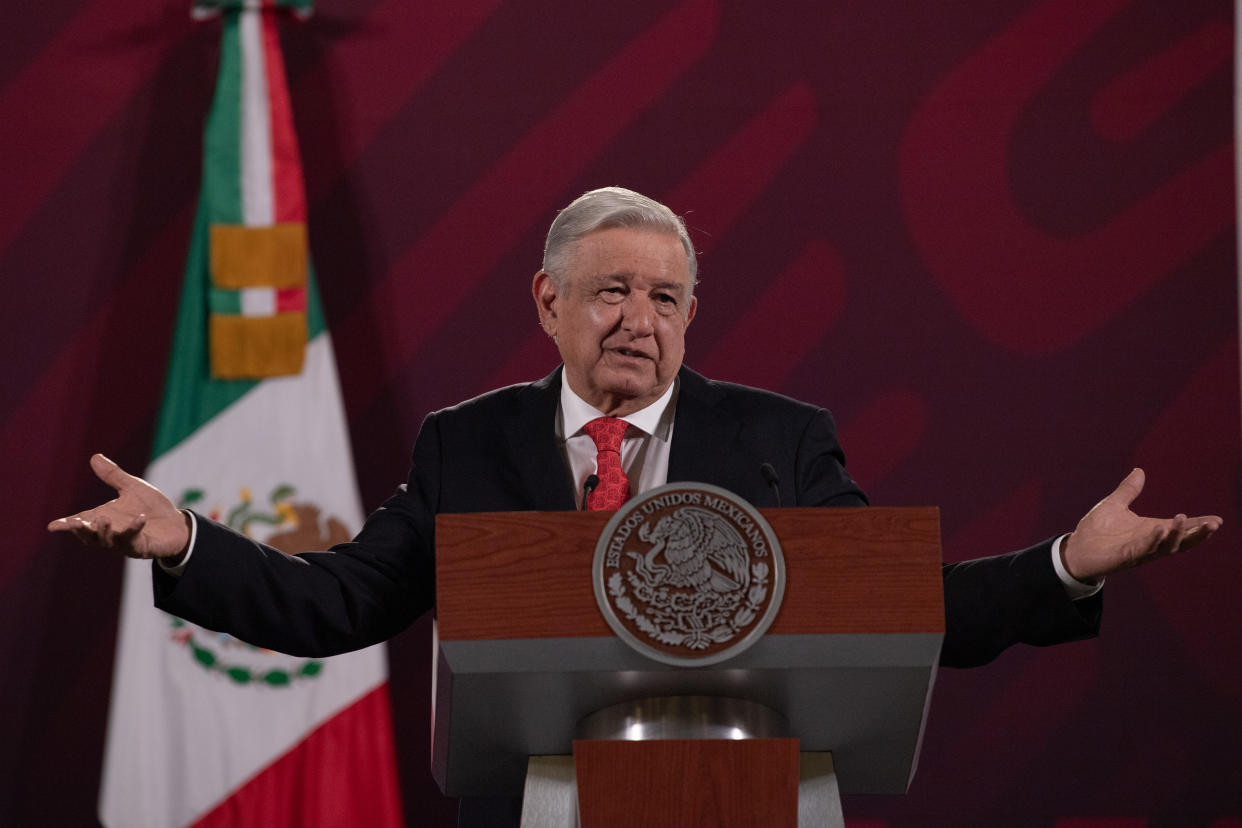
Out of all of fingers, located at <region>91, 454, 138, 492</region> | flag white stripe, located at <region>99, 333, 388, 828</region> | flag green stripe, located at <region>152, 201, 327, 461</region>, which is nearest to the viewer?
fingers, located at <region>91, 454, 138, 492</region>

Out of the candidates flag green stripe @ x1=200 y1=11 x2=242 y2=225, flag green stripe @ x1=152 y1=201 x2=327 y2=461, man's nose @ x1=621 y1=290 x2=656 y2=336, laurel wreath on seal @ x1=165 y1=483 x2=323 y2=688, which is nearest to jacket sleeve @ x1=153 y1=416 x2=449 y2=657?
man's nose @ x1=621 y1=290 x2=656 y2=336

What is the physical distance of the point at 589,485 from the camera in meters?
1.87

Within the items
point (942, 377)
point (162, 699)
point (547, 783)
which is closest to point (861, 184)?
point (942, 377)

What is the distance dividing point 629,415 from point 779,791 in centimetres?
86

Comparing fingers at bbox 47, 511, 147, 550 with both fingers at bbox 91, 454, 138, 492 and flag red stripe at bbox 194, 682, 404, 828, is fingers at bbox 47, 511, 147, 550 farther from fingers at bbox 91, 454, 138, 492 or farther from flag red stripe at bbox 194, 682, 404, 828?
flag red stripe at bbox 194, 682, 404, 828

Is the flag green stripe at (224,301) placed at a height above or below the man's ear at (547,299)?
above

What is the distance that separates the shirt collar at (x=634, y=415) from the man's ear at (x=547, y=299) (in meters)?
0.16

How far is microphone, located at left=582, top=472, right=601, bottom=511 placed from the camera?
6.06ft

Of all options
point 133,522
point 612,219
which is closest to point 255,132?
point 612,219

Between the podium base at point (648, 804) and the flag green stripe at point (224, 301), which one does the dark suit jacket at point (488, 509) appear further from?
the flag green stripe at point (224, 301)

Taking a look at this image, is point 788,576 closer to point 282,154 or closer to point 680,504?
point 680,504

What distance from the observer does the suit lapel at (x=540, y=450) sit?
204cm

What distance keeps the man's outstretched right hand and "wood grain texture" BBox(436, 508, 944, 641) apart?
41 centimetres

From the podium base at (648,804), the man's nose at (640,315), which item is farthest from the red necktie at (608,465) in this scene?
the podium base at (648,804)
